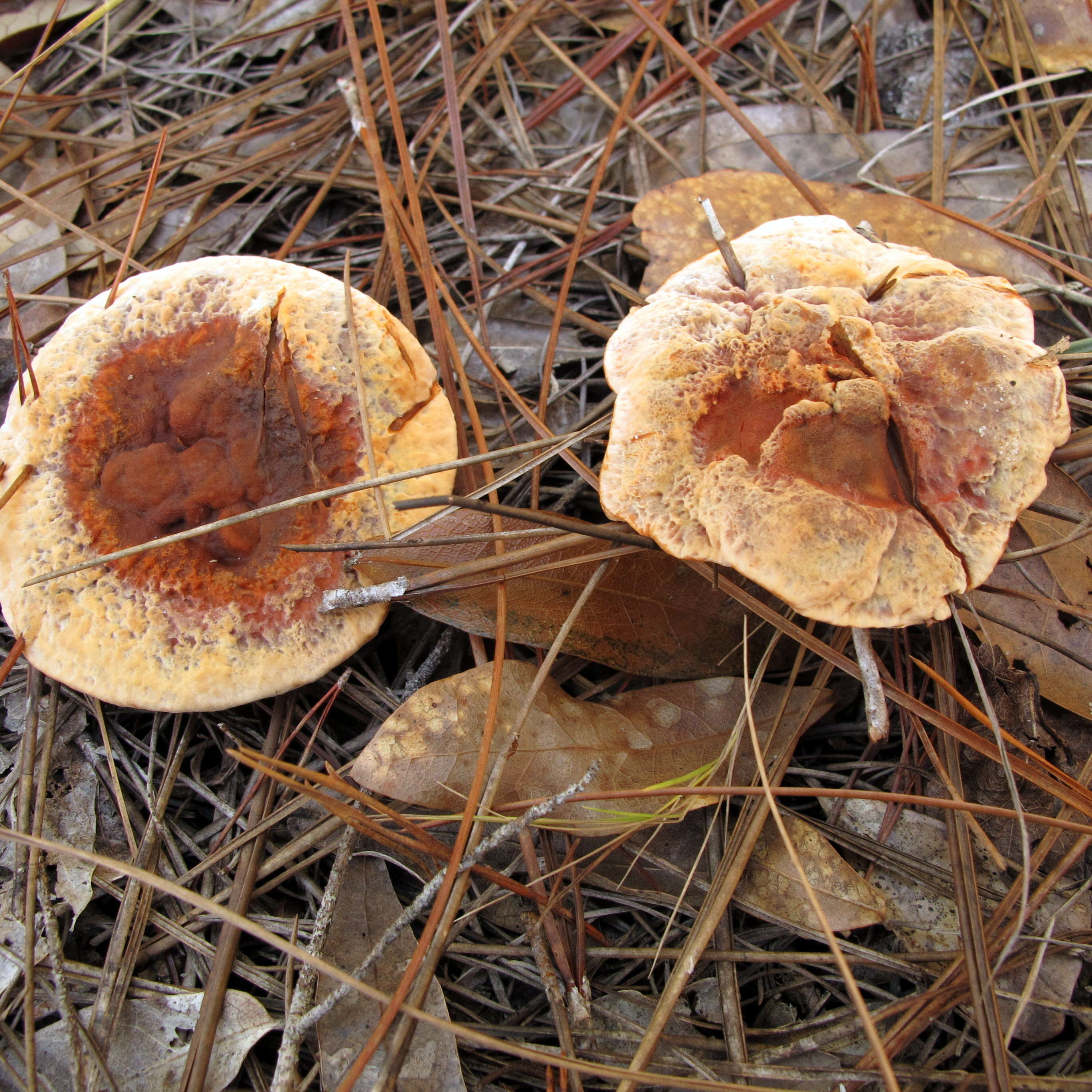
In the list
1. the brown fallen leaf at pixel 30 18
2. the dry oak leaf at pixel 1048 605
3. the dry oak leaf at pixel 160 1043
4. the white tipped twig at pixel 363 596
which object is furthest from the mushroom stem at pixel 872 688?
the brown fallen leaf at pixel 30 18

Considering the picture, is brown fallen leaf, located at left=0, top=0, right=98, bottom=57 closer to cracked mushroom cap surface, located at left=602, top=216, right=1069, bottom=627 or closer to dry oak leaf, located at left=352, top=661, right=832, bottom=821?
cracked mushroom cap surface, located at left=602, top=216, right=1069, bottom=627

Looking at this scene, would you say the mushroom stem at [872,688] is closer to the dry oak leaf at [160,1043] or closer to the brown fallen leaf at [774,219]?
the brown fallen leaf at [774,219]

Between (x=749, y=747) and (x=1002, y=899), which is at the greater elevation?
(x=749, y=747)

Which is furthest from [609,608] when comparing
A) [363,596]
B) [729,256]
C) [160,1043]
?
[160,1043]

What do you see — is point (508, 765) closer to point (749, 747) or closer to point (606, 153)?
point (749, 747)

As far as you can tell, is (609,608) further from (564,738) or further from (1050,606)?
(1050,606)

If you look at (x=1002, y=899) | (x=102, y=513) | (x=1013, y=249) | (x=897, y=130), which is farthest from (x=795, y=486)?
(x=897, y=130)
